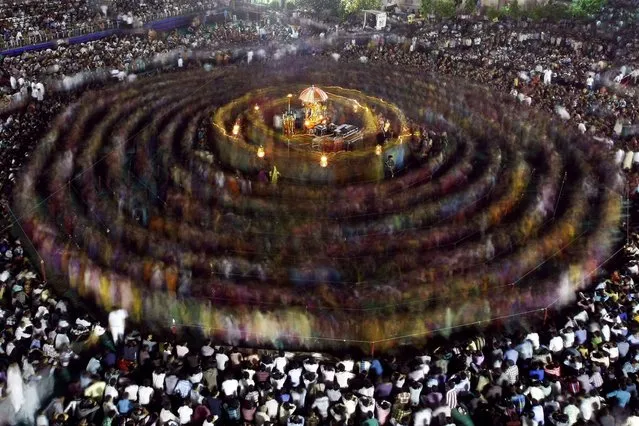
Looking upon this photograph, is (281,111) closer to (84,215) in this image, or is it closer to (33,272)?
(84,215)

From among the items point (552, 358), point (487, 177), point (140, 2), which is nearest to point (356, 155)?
point (487, 177)

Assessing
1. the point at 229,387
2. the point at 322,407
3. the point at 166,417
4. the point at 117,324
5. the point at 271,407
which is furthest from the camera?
the point at 117,324

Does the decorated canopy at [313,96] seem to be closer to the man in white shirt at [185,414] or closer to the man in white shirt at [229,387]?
the man in white shirt at [229,387]

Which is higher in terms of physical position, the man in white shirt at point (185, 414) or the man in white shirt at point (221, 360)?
the man in white shirt at point (185, 414)

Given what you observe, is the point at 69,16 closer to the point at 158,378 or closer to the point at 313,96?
the point at 313,96

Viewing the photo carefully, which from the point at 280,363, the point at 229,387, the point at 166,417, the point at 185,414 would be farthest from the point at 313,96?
the point at 166,417

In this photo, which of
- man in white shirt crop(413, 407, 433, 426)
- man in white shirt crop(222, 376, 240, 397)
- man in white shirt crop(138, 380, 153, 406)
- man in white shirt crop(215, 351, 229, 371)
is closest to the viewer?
man in white shirt crop(413, 407, 433, 426)

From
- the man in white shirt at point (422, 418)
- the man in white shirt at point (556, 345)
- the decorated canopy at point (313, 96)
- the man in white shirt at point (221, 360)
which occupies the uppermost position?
the decorated canopy at point (313, 96)

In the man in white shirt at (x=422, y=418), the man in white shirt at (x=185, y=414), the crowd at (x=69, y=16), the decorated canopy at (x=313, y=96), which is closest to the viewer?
the man in white shirt at (x=185, y=414)

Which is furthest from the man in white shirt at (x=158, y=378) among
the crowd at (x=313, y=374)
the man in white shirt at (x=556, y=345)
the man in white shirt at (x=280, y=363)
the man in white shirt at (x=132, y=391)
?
the man in white shirt at (x=556, y=345)

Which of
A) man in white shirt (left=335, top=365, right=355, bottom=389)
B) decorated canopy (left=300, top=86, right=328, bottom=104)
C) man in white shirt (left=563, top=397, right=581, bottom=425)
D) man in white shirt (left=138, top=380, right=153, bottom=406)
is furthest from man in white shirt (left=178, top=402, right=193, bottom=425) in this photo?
decorated canopy (left=300, top=86, right=328, bottom=104)

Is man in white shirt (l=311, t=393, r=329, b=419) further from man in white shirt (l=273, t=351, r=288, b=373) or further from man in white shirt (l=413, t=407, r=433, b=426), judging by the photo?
man in white shirt (l=413, t=407, r=433, b=426)

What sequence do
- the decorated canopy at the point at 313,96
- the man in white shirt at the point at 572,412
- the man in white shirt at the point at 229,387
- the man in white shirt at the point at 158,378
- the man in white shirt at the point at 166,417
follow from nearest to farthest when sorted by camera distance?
the man in white shirt at the point at 166,417
the man in white shirt at the point at 572,412
the man in white shirt at the point at 229,387
the man in white shirt at the point at 158,378
the decorated canopy at the point at 313,96

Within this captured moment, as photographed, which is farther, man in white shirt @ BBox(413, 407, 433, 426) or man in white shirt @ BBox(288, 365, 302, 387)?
man in white shirt @ BBox(288, 365, 302, 387)
